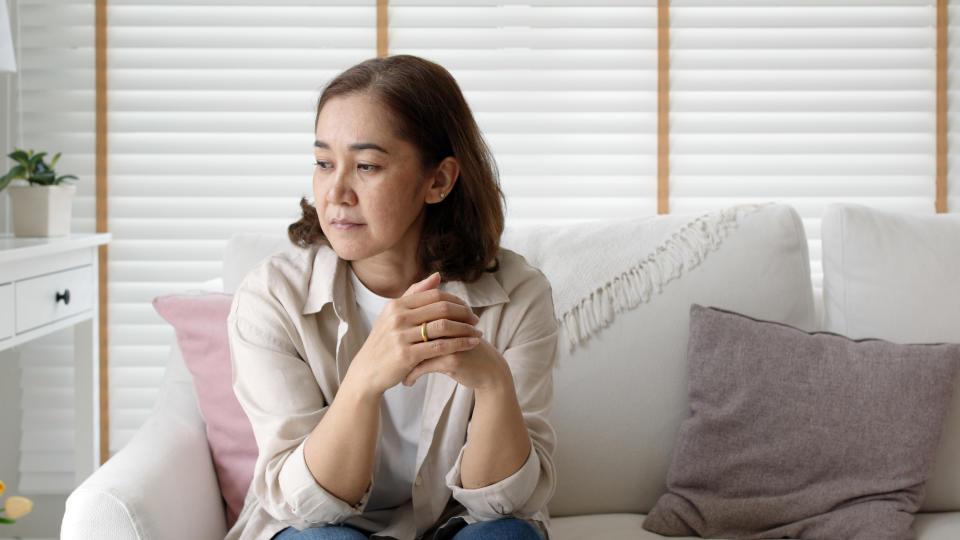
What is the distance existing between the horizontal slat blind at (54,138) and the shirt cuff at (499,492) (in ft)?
5.54

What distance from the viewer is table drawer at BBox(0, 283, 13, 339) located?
1.73m

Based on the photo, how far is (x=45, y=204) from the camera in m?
2.04

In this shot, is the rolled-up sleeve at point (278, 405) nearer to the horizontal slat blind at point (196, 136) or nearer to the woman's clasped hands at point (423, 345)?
the woman's clasped hands at point (423, 345)

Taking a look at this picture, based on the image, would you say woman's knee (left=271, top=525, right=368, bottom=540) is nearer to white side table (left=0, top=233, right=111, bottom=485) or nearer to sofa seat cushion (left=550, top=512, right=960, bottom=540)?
sofa seat cushion (left=550, top=512, right=960, bottom=540)

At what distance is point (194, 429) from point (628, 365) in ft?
2.59

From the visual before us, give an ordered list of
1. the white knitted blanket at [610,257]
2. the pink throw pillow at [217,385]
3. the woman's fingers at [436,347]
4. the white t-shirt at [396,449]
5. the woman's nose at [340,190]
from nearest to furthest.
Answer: the woman's fingers at [436,347], the woman's nose at [340,190], the white t-shirt at [396,449], the pink throw pillow at [217,385], the white knitted blanket at [610,257]

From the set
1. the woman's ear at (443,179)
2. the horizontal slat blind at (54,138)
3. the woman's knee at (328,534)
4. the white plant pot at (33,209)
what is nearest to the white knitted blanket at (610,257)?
the woman's ear at (443,179)

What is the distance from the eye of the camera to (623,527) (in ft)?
5.11

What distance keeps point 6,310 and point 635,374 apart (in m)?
1.25

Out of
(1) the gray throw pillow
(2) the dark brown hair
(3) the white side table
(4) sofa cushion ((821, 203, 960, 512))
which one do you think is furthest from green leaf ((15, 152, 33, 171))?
(4) sofa cushion ((821, 203, 960, 512))

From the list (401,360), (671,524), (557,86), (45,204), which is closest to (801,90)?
(557,86)

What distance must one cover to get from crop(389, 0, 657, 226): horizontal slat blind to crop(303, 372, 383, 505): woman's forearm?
1.45 metres

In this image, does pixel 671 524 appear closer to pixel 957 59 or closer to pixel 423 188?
pixel 423 188

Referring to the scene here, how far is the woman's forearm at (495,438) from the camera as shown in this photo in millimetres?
1170
